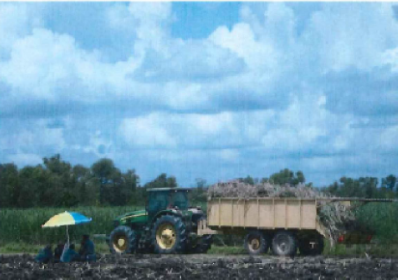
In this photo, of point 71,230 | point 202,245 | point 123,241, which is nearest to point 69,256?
point 123,241

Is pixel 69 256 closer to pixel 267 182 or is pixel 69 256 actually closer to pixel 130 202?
pixel 267 182

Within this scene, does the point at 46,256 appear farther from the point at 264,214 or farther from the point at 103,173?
the point at 103,173

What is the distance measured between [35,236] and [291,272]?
2006 cm

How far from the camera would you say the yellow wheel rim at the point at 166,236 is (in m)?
25.3

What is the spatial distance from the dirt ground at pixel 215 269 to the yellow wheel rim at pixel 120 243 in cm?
407

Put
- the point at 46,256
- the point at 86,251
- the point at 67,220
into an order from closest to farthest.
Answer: the point at 67,220 < the point at 46,256 < the point at 86,251

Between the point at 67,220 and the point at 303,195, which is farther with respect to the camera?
the point at 303,195

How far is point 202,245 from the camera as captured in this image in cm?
2602

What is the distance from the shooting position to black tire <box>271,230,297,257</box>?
908 inches

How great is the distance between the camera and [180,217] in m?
25.2

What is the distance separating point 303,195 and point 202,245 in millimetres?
4858

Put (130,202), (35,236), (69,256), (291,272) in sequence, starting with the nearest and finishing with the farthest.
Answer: (291,272)
(69,256)
(35,236)
(130,202)

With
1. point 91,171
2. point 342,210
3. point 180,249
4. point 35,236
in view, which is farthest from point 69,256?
point 91,171

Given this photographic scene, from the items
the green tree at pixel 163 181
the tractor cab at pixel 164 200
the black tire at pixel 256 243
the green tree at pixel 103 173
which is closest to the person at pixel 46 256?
the tractor cab at pixel 164 200
